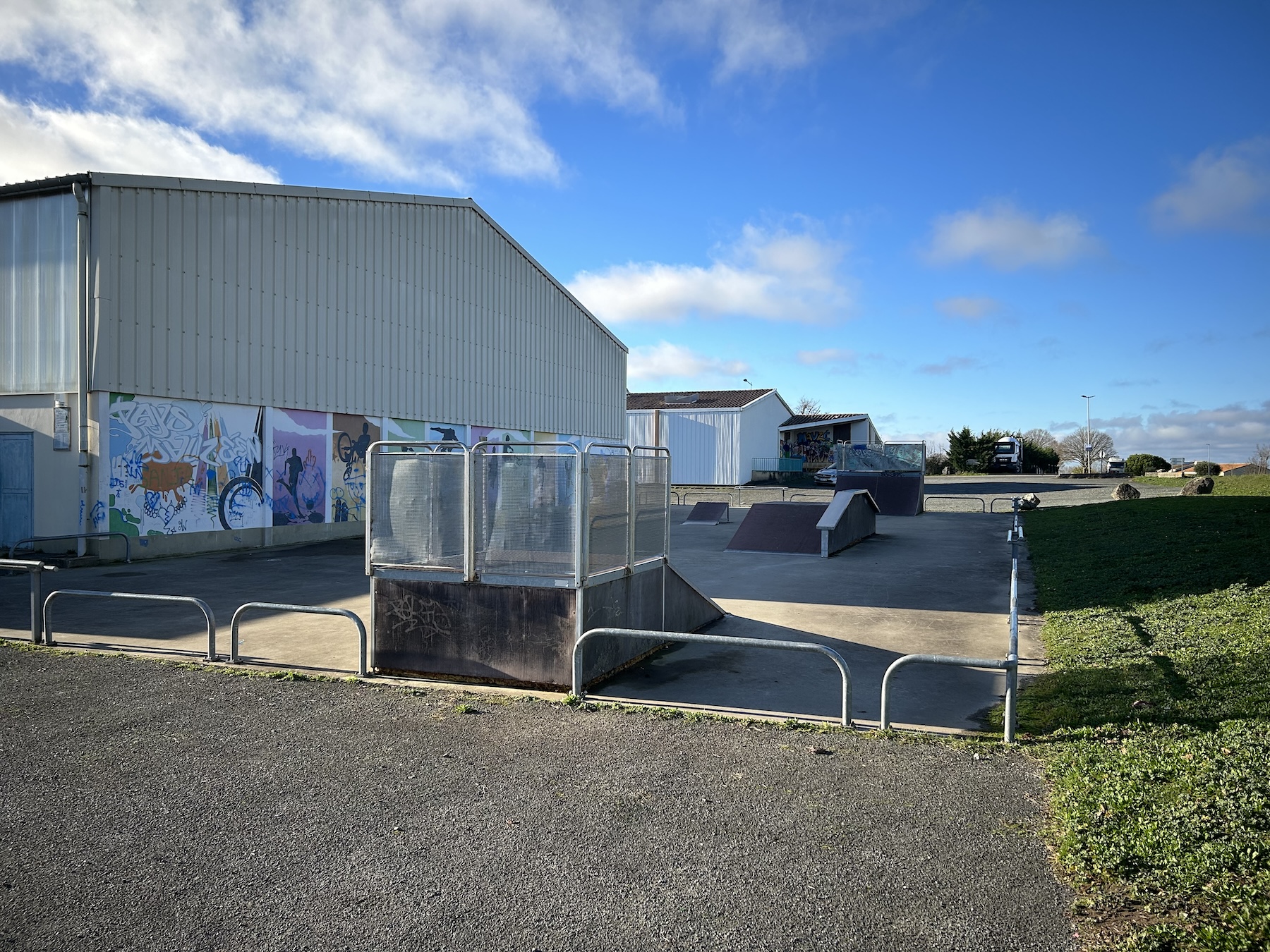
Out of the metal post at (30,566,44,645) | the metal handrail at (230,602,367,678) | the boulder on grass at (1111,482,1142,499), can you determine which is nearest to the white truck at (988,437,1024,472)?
the boulder on grass at (1111,482,1142,499)

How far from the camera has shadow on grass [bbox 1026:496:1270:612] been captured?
11148 millimetres

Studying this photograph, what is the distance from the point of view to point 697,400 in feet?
184

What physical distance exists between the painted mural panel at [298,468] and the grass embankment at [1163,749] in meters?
17.1

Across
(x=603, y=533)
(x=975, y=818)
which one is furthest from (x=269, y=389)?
(x=975, y=818)

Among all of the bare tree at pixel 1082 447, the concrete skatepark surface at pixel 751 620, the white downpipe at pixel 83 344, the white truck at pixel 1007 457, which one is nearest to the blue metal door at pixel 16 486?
the white downpipe at pixel 83 344

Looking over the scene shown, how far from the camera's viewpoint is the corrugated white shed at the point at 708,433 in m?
52.7

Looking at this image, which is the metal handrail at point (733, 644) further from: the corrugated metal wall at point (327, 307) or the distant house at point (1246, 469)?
the distant house at point (1246, 469)

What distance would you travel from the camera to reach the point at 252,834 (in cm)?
431

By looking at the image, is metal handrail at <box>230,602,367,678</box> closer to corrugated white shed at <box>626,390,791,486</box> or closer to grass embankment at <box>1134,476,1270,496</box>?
grass embankment at <box>1134,476,1270,496</box>

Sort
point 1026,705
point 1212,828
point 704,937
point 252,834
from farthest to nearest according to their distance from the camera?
point 1026,705
point 252,834
point 1212,828
point 704,937

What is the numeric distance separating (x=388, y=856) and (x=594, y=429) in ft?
107

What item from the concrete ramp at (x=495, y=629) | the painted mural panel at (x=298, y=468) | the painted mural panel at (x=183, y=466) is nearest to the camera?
the concrete ramp at (x=495, y=629)

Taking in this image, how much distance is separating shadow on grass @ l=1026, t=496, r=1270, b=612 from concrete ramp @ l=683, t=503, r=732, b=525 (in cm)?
995

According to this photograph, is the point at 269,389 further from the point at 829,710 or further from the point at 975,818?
the point at 975,818
